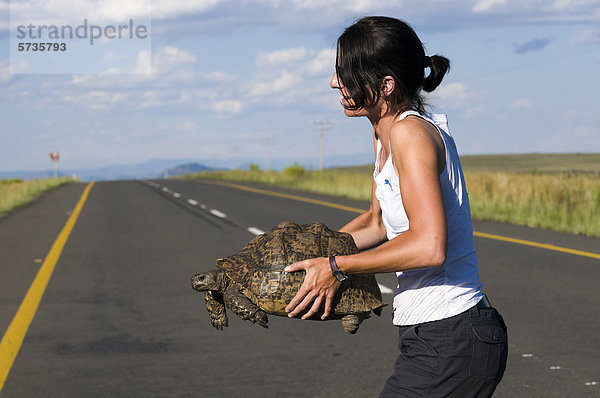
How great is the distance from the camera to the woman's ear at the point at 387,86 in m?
2.46

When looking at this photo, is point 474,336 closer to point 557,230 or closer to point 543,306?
point 543,306

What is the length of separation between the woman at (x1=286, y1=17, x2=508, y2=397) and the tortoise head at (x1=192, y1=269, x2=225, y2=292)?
0.40 meters

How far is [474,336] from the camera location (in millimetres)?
2525

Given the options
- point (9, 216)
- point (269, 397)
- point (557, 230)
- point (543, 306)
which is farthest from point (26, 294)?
point (9, 216)

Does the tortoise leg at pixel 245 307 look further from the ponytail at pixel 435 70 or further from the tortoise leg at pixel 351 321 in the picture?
the ponytail at pixel 435 70

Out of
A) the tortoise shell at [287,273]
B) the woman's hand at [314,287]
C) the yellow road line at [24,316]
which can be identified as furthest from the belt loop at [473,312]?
the yellow road line at [24,316]

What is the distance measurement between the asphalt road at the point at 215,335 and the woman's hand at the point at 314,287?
9.74 feet

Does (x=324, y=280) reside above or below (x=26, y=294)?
above

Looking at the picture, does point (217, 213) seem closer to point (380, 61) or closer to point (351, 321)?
point (351, 321)

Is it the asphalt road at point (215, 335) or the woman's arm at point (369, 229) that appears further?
the asphalt road at point (215, 335)

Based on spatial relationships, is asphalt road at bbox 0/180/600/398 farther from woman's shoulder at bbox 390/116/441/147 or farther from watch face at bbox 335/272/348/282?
woman's shoulder at bbox 390/116/441/147

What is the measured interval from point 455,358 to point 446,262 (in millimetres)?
301

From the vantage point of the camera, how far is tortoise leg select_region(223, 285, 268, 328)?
2.70 meters

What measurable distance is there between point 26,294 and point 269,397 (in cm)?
499
